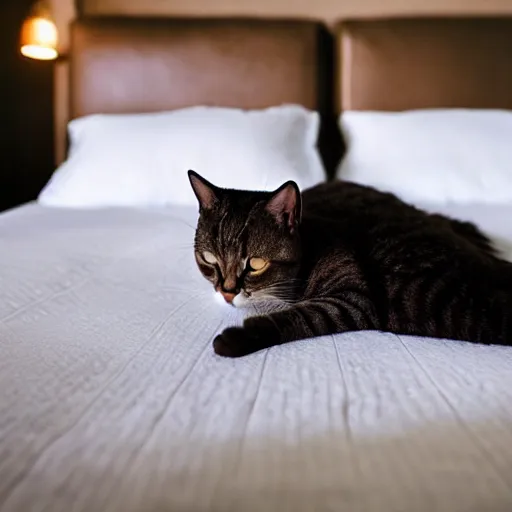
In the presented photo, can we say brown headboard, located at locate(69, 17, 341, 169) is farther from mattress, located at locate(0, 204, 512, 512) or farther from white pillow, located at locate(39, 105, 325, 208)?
mattress, located at locate(0, 204, 512, 512)

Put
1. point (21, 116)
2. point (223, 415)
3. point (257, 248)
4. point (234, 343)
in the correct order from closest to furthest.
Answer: point (223, 415)
point (234, 343)
point (257, 248)
point (21, 116)

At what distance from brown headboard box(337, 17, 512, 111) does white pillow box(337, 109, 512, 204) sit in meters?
0.20

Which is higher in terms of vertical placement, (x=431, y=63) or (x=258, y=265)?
(x=431, y=63)

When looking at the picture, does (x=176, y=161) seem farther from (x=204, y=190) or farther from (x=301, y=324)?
(x=301, y=324)

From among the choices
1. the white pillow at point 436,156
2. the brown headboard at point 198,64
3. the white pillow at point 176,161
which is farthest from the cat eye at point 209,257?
the brown headboard at point 198,64

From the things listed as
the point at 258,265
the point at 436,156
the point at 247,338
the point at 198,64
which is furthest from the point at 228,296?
the point at 198,64

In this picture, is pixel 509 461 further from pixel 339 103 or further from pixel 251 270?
pixel 339 103

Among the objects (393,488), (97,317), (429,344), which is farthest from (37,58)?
(393,488)

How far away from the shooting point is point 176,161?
1.83 meters

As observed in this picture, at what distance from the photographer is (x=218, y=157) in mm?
1827

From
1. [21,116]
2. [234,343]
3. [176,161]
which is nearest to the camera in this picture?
[234,343]

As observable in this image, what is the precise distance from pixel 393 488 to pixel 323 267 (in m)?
Result: 0.57

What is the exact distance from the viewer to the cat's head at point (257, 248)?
961 millimetres

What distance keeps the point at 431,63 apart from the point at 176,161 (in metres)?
1.16
